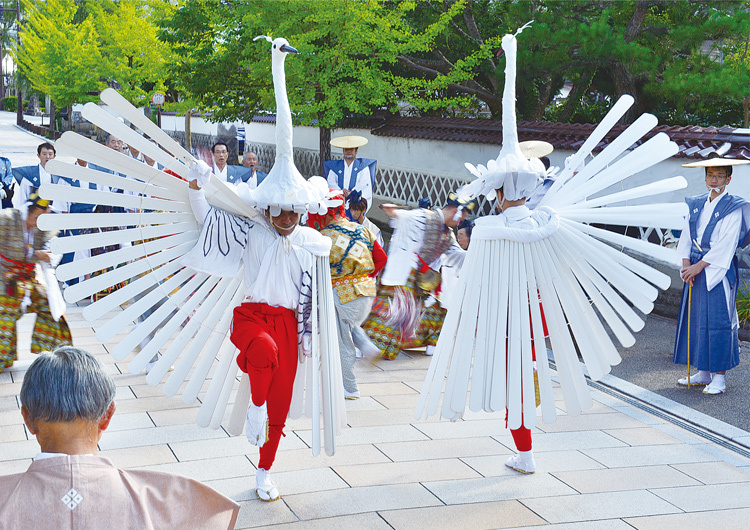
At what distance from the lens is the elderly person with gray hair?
180 cm

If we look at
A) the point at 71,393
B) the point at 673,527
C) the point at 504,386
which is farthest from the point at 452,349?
the point at 71,393

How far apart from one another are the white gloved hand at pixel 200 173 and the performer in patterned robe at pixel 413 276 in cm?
180

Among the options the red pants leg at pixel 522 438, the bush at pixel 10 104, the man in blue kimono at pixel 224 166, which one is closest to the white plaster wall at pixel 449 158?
the man in blue kimono at pixel 224 166

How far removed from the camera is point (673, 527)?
3732 mm

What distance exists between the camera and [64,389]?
1867 mm

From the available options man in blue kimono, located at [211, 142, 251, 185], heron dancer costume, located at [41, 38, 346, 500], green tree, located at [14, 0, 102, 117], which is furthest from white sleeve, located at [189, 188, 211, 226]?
green tree, located at [14, 0, 102, 117]

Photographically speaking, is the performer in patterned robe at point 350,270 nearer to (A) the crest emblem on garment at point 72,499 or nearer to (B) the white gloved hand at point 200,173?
(B) the white gloved hand at point 200,173

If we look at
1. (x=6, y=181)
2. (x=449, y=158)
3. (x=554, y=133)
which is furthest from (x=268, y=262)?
(x=449, y=158)

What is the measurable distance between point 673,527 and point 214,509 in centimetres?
260

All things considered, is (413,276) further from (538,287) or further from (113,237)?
(113,237)

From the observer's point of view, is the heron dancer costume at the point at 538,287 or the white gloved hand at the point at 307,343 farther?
the heron dancer costume at the point at 538,287

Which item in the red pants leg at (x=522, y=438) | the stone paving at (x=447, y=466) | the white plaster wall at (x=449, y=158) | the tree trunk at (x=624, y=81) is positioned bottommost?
the stone paving at (x=447, y=466)

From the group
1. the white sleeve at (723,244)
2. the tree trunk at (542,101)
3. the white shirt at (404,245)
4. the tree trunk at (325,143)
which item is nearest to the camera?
the white shirt at (404,245)

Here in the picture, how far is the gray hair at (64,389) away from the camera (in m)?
→ 1.86
